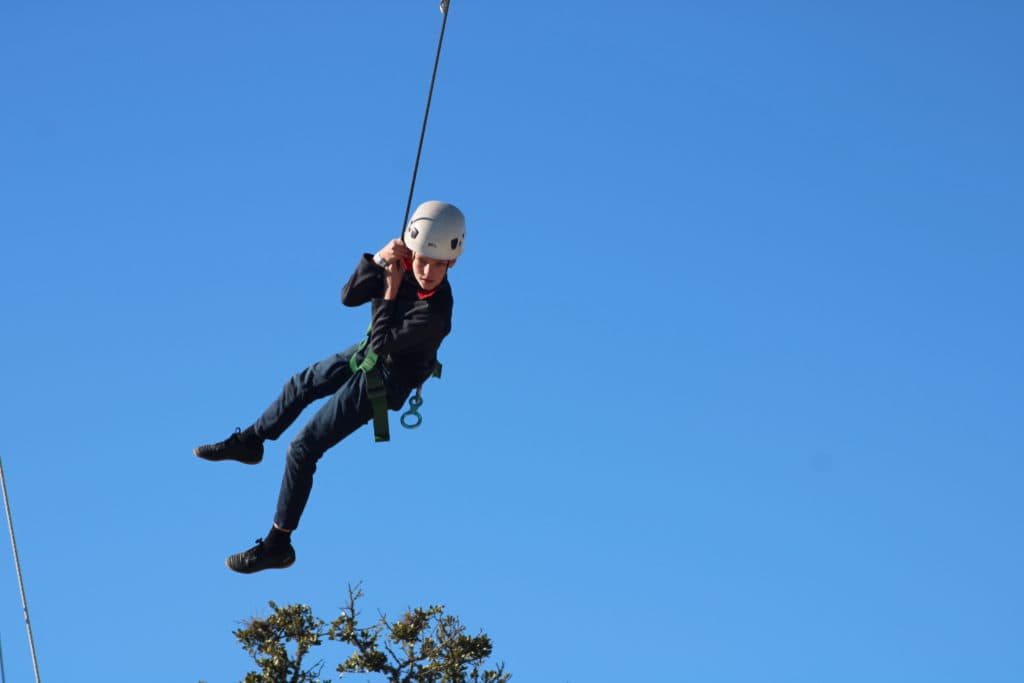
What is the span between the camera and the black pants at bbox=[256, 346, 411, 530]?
9.83 meters

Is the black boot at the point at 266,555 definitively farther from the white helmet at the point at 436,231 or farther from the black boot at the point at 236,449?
the white helmet at the point at 436,231

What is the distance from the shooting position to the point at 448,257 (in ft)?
31.3

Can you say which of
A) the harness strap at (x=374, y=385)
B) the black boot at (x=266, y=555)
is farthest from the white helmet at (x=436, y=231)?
the black boot at (x=266, y=555)

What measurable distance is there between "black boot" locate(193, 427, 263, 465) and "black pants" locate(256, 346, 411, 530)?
22cm

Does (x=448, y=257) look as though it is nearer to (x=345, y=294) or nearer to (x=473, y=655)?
(x=345, y=294)

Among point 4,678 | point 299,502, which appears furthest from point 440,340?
point 4,678

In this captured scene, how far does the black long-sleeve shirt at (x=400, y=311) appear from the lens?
957cm

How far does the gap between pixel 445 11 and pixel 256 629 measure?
1541 cm

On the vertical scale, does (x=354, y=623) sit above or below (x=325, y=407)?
above

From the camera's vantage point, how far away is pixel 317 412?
9.92 meters

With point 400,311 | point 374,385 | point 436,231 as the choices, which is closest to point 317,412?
point 374,385

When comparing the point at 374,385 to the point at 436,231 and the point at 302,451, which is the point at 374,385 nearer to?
the point at 302,451

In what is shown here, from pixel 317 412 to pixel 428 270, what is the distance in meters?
1.10

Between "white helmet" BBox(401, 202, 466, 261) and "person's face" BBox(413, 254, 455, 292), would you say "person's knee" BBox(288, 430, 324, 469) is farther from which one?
"white helmet" BBox(401, 202, 466, 261)
